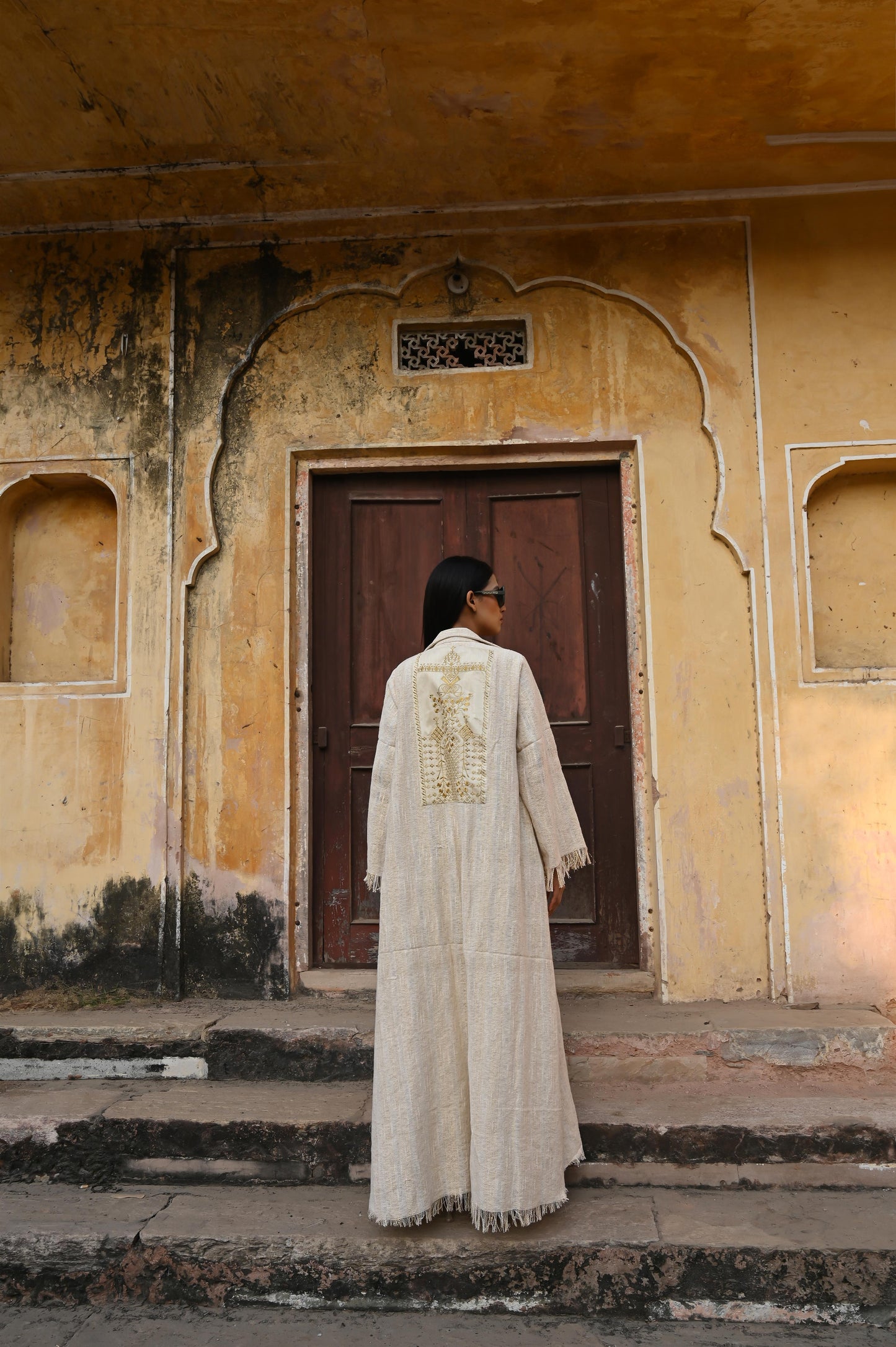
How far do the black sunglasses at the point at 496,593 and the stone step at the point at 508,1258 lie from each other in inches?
69.8

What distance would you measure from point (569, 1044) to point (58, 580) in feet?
10.2

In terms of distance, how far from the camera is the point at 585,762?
4.17 metres

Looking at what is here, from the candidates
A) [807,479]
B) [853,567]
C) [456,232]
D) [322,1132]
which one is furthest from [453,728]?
[456,232]

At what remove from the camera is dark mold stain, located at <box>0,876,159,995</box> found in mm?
4004

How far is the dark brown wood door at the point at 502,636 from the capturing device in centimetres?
414

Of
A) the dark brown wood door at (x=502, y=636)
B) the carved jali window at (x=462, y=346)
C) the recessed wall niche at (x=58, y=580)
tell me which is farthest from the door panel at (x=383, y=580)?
the recessed wall niche at (x=58, y=580)

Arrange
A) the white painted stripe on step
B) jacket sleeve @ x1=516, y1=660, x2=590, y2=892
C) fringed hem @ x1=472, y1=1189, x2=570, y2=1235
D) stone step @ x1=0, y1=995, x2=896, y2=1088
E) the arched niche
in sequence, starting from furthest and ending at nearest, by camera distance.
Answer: the arched niche, the white painted stripe on step, stone step @ x1=0, y1=995, x2=896, y2=1088, jacket sleeve @ x1=516, y1=660, x2=590, y2=892, fringed hem @ x1=472, y1=1189, x2=570, y2=1235

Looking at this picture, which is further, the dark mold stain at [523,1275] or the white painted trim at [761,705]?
the white painted trim at [761,705]

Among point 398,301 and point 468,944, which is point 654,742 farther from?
point 398,301

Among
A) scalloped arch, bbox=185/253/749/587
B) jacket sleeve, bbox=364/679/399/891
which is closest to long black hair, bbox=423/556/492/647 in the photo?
jacket sleeve, bbox=364/679/399/891

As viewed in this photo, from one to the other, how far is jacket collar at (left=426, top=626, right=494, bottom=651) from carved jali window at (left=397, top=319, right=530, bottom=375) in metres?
1.93

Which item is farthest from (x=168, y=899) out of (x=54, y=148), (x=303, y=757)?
(x=54, y=148)

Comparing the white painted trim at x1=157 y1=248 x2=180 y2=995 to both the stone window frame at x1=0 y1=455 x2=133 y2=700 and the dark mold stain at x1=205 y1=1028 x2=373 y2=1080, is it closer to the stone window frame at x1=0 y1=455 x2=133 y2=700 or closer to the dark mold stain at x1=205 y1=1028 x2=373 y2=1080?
the stone window frame at x1=0 y1=455 x2=133 y2=700

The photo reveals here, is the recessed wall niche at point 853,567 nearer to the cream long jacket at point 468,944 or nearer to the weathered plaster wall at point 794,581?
the weathered plaster wall at point 794,581
